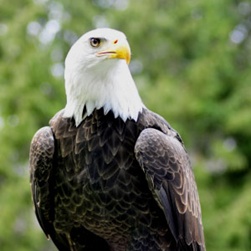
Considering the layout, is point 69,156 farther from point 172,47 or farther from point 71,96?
point 172,47

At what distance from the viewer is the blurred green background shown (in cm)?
1034

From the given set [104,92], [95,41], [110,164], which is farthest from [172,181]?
[95,41]

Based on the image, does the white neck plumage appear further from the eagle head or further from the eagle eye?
the eagle eye

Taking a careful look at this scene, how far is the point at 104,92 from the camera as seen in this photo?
4332 mm

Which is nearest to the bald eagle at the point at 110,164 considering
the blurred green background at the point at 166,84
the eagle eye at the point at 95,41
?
the eagle eye at the point at 95,41

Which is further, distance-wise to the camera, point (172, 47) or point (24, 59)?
point (172, 47)

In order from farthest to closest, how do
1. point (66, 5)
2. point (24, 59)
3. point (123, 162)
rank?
point (66, 5) < point (24, 59) < point (123, 162)

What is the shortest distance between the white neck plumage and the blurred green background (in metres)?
5.67

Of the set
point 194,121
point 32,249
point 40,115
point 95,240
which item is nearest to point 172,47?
point 194,121

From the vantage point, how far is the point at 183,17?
13078mm

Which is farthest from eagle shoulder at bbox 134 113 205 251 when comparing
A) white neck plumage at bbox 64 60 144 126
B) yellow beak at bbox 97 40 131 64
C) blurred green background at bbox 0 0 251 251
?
blurred green background at bbox 0 0 251 251

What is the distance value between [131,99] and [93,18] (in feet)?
26.9

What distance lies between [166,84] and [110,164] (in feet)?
25.4

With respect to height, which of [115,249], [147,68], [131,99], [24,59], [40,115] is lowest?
[115,249]
